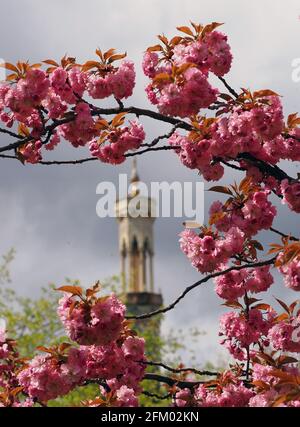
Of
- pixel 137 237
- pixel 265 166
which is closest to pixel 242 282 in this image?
pixel 265 166

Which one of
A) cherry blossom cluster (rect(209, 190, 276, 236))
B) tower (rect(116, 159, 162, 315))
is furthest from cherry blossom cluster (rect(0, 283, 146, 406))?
tower (rect(116, 159, 162, 315))

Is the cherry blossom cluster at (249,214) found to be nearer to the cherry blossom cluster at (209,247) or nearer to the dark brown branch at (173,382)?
the cherry blossom cluster at (209,247)

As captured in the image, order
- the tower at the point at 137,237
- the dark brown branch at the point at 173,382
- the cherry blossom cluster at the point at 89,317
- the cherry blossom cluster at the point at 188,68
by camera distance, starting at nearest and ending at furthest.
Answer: the cherry blossom cluster at the point at 89,317
the cherry blossom cluster at the point at 188,68
the dark brown branch at the point at 173,382
the tower at the point at 137,237

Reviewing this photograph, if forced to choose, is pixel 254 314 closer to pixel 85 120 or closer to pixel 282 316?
pixel 282 316

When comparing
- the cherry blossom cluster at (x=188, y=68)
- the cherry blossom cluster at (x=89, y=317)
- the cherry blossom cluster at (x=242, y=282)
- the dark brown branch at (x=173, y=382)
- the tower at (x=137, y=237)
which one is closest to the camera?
the cherry blossom cluster at (x=89, y=317)

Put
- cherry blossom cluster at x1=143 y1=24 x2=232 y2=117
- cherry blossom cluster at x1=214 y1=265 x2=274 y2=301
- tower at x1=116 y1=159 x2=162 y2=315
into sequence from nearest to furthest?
cherry blossom cluster at x1=143 y1=24 x2=232 y2=117, cherry blossom cluster at x1=214 y1=265 x2=274 y2=301, tower at x1=116 y1=159 x2=162 y2=315

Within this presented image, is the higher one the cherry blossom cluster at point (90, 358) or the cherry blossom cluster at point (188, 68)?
the cherry blossom cluster at point (188, 68)

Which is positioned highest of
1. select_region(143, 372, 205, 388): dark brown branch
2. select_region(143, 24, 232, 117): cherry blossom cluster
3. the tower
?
the tower

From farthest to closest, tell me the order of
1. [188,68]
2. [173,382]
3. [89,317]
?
1. [173,382]
2. [188,68]
3. [89,317]

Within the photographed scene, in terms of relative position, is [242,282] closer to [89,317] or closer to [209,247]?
[209,247]

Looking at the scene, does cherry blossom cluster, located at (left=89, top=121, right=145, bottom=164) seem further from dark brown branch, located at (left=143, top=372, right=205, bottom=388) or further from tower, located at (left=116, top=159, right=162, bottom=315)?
tower, located at (left=116, top=159, right=162, bottom=315)

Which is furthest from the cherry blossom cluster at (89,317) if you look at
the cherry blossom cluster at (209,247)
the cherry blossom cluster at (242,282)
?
the cherry blossom cluster at (242,282)

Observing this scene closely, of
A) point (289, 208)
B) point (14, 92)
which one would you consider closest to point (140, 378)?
point (289, 208)
